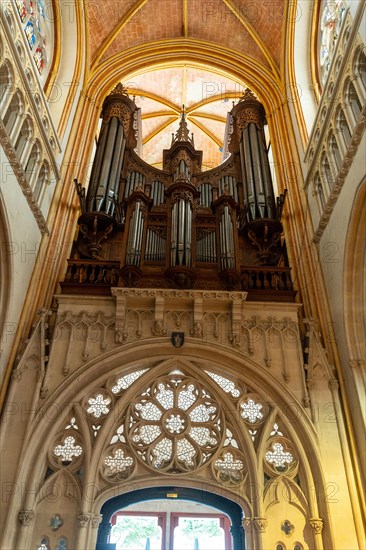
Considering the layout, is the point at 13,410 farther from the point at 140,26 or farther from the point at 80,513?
the point at 140,26

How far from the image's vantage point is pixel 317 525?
5.70 m

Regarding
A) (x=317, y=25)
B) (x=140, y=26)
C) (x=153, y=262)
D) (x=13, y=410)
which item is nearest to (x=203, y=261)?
(x=153, y=262)

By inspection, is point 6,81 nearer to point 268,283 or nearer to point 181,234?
point 181,234

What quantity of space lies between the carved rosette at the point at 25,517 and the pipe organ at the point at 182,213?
3.40m

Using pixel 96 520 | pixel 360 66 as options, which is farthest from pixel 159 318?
pixel 360 66

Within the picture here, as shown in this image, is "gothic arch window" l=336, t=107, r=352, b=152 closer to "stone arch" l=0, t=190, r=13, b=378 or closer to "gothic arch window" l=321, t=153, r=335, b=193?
"gothic arch window" l=321, t=153, r=335, b=193

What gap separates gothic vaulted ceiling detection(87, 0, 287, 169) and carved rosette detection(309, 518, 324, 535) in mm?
10211

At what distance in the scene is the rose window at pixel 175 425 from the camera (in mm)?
6363

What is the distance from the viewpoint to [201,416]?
22.1 ft

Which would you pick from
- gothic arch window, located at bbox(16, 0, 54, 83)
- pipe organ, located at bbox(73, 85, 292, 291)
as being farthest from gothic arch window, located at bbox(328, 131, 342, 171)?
gothic arch window, located at bbox(16, 0, 54, 83)

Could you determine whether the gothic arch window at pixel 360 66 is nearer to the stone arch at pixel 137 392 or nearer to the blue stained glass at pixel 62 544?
the stone arch at pixel 137 392

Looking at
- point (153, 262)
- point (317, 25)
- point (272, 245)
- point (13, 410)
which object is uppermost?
point (317, 25)

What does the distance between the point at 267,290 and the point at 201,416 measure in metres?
2.27

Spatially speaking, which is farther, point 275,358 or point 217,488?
point 275,358
